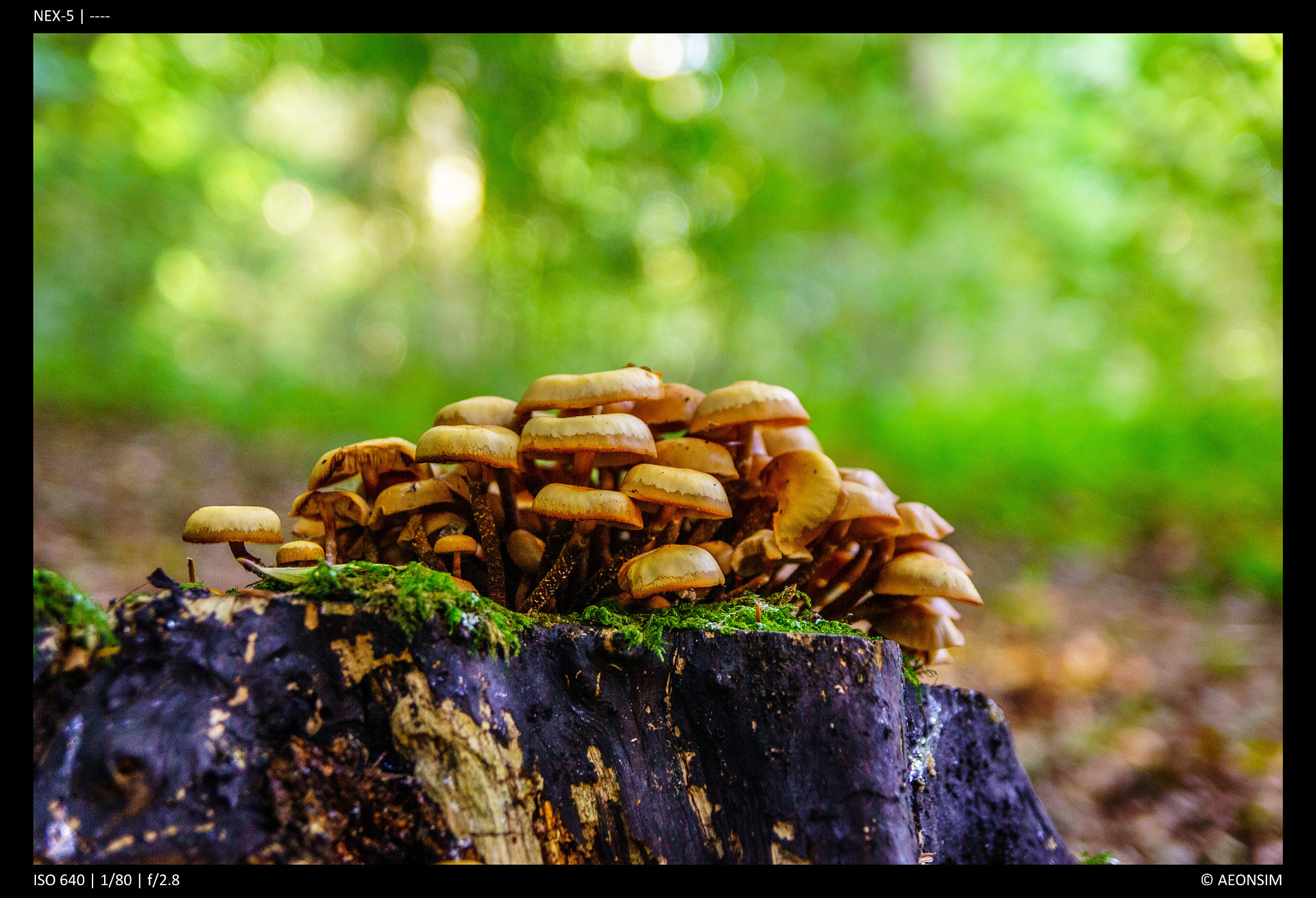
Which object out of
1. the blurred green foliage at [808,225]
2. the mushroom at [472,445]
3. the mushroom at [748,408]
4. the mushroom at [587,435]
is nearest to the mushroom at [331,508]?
the mushroom at [472,445]

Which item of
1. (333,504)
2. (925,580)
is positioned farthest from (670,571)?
(333,504)

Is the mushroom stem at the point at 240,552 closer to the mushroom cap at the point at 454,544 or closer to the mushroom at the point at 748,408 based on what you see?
the mushroom cap at the point at 454,544

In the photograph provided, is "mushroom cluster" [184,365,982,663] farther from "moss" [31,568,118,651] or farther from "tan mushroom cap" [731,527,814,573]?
"moss" [31,568,118,651]

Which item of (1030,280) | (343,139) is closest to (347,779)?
(1030,280)

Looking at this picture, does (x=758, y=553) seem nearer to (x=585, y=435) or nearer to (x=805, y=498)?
(x=805, y=498)
